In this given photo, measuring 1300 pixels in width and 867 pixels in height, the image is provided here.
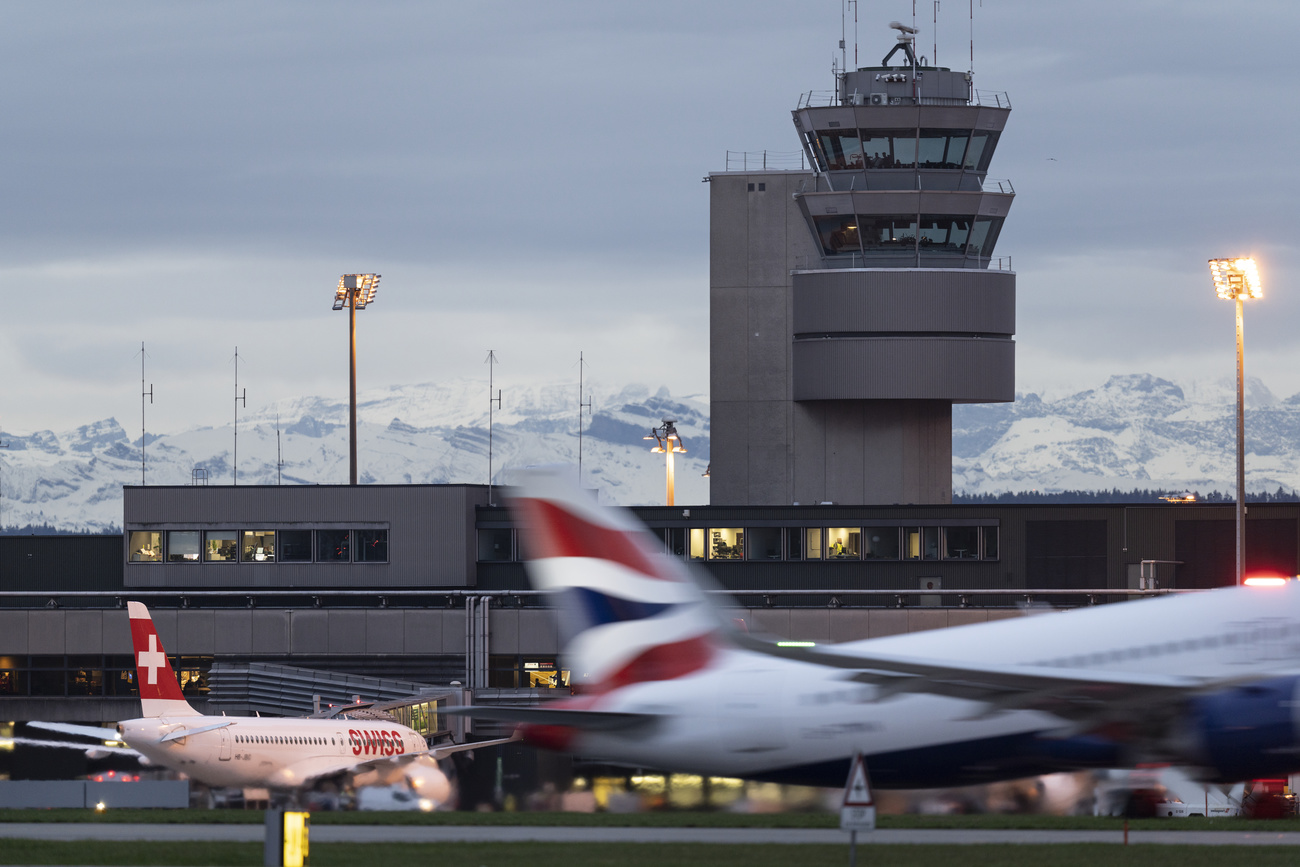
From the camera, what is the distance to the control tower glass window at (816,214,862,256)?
100625 mm

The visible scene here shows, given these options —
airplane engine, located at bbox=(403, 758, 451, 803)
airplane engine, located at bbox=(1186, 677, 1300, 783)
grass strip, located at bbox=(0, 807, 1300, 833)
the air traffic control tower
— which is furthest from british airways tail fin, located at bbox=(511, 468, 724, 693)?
the air traffic control tower

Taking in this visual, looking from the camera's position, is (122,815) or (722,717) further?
(122,815)

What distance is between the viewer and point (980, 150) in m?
100

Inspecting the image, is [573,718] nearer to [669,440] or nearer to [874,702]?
[874,702]

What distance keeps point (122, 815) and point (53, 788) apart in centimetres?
536

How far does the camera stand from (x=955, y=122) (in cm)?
9919

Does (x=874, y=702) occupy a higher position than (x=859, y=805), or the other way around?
(x=874, y=702)

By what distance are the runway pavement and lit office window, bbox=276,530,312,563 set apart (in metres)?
49.8

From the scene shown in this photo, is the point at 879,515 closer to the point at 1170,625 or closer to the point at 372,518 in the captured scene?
the point at 372,518

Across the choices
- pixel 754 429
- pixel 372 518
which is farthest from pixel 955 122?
pixel 372 518

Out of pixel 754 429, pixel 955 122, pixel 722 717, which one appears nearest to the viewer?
pixel 722 717

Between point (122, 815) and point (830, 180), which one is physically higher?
point (830, 180)

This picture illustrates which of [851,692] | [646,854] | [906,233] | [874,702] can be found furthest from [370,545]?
[874,702]

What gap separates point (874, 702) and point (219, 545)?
62875mm
